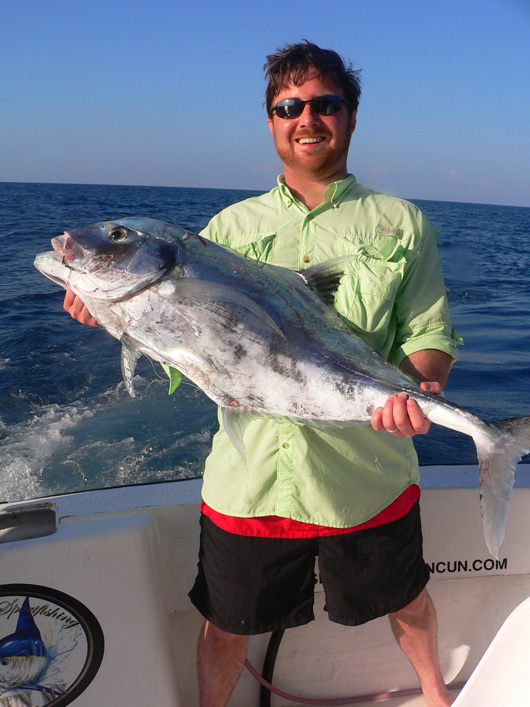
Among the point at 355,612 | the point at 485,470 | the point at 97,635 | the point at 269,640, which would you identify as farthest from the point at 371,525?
the point at 97,635

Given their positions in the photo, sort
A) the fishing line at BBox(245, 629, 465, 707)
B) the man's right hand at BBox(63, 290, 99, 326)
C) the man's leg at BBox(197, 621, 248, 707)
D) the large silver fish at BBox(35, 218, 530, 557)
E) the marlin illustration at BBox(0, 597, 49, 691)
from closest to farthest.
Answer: the large silver fish at BBox(35, 218, 530, 557), the man's right hand at BBox(63, 290, 99, 326), the marlin illustration at BBox(0, 597, 49, 691), the man's leg at BBox(197, 621, 248, 707), the fishing line at BBox(245, 629, 465, 707)

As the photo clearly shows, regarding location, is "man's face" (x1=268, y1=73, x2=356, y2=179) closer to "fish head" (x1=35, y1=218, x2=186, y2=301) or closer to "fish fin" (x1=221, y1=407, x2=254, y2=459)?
"fish head" (x1=35, y1=218, x2=186, y2=301)

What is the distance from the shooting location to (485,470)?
1646 millimetres

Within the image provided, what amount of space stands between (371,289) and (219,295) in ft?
1.83

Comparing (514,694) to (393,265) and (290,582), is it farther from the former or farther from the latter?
(393,265)

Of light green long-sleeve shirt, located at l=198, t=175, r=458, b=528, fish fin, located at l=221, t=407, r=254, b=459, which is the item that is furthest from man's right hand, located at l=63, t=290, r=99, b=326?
light green long-sleeve shirt, located at l=198, t=175, r=458, b=528

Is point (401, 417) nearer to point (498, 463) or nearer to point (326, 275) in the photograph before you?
point (498, 463)

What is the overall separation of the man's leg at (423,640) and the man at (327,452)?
15 cm

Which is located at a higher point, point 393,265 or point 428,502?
point 393,265

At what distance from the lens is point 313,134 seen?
1918mm

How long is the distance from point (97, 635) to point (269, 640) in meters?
0.79

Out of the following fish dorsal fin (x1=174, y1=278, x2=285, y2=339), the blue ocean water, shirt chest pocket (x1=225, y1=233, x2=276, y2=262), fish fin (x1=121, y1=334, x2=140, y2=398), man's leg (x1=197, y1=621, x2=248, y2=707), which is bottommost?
the blue ocean water

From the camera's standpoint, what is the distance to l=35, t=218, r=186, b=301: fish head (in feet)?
5.22

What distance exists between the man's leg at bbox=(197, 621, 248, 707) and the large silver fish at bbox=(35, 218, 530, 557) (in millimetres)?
816
